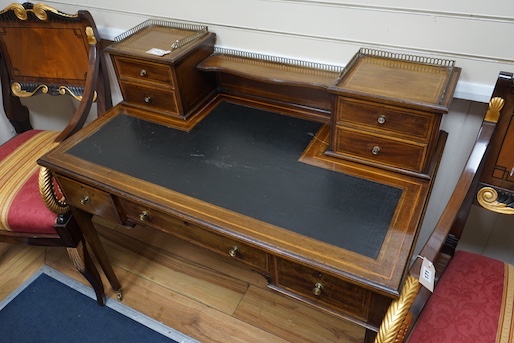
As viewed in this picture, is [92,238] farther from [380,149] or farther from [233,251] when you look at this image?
[380,149]

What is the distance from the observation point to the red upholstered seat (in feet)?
2.70

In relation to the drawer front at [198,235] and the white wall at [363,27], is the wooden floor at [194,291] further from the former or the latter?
the white wall at [363,27]

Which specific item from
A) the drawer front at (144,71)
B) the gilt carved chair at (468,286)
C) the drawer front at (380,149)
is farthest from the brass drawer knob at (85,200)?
the gilt carved chair at (468,286)

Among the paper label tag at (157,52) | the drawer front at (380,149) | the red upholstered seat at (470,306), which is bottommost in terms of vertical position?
the red upholstered seat at (470,306)

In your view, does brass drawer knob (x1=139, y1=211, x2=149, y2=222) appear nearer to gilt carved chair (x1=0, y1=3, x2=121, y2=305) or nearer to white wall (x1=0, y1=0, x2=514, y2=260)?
gilt carved chair (x1=0, y1=3, x2=121, y2=305)

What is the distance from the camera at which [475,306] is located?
2.86 feet

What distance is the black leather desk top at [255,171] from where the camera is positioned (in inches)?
33.3

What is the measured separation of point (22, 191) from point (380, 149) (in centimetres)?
111

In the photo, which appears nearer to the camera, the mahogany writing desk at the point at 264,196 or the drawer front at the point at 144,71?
the mahogany writing desk at the point at 264,196

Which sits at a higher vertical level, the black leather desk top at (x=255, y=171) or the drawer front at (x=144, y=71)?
the drawer front at (x=144, y=71)

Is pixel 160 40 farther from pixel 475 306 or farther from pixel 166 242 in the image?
pixel 475 306

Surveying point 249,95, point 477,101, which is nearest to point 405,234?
point 477,101

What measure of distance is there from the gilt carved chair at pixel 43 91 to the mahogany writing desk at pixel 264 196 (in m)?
0.11

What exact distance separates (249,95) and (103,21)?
2.07 ft
